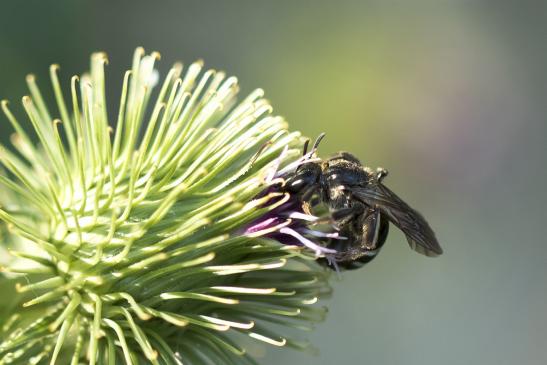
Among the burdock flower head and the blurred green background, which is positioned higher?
the blurred green background

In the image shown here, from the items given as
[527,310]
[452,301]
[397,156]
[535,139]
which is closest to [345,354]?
[452,301]

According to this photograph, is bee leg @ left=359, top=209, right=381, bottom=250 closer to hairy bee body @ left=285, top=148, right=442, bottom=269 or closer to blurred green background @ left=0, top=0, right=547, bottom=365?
hairy bee body @ left=285, top=148, right=442, bottom=269

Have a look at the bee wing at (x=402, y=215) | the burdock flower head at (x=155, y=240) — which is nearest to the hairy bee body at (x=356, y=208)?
the bee wing at (x=402, y=215)

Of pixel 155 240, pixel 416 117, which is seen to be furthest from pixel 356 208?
pixel 416 117

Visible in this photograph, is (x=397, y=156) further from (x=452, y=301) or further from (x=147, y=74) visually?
(x=147, y=74)

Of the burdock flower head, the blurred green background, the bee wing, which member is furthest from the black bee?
the blurred green background

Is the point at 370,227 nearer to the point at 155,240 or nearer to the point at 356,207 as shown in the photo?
the point at 356,207
